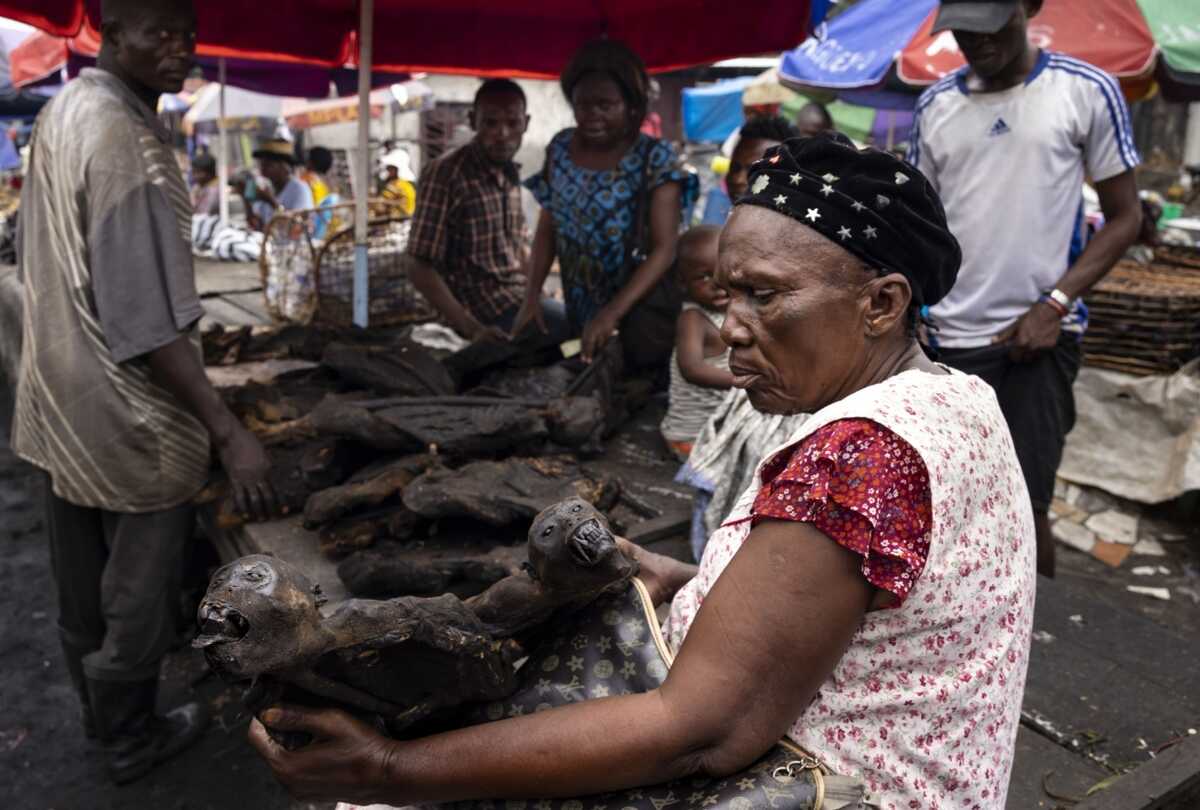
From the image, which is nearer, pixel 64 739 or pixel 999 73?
pixel 999 73

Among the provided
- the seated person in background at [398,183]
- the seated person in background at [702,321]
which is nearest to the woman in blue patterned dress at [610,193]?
the seated person in background at [702,321]

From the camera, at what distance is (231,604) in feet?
3.52

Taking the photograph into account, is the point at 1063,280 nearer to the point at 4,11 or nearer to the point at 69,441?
the point at 69,441

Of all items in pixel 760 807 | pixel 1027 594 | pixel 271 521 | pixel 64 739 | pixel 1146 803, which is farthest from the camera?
pixel 64 739

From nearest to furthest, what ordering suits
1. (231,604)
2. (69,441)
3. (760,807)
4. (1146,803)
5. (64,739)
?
1. (231,604)
2. (760,807)
3. (1146,803)
4. (69,441)
5. (64,739)

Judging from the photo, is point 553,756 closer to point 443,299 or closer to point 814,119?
point 443,299

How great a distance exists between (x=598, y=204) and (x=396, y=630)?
10.8 feet

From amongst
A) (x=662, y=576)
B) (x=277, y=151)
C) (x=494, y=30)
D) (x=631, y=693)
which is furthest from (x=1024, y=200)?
(x=277, y=151)

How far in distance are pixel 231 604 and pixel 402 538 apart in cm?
199

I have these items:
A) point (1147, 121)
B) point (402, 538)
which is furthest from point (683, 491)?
point (1147, 121)

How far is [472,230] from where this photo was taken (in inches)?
207

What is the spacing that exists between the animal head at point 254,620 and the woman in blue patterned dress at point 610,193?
120 inches

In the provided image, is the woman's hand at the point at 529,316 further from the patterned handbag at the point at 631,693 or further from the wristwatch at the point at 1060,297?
the patterned handbag at the point at 631,693

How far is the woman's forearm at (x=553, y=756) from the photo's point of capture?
1.21 metres
